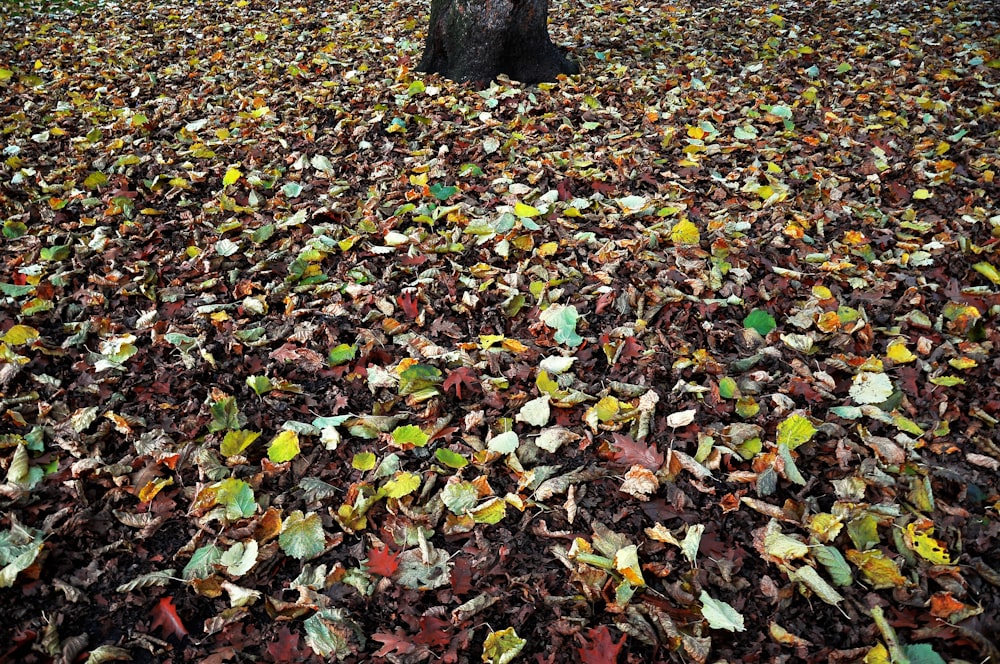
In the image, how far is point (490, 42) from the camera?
4.73 metres

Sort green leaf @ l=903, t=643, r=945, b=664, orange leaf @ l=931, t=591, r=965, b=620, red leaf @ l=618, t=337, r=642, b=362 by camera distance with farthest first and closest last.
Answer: red leaf @ l=618, t=337, r=642, b=362 < orange leaf @ l=931, t=591, r=965, b=620 < green leaf @ l=903, t=643, r=945, b=664

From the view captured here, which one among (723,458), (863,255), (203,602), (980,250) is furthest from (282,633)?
(980,250)

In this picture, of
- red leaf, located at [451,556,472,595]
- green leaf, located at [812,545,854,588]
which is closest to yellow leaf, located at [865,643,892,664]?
green leaf, located at [812,545,854,588]

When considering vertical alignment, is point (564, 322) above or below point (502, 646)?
above

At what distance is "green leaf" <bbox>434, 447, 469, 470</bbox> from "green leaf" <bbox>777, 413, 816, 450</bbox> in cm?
108

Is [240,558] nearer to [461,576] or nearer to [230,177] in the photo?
[461,576]

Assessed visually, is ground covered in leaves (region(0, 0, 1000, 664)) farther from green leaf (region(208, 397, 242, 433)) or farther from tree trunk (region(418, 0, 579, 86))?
tree trunk (region(418, 0, 579, 86))

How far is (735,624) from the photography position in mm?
1819

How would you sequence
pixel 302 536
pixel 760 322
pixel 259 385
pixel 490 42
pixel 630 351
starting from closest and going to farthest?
pixel 302 536 < pixel 259 385 < pixel 630 351 < pixel 760 322 < pixel 490 42

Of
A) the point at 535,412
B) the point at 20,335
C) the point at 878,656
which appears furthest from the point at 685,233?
the point at 20,335

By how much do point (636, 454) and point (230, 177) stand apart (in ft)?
9.14

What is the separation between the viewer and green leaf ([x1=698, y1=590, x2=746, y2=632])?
1.81 m

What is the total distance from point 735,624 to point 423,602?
33.9 inches

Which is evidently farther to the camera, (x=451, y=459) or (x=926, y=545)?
(x=451, y=459)
